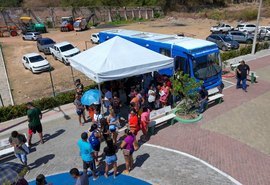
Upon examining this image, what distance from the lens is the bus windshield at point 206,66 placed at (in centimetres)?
1317

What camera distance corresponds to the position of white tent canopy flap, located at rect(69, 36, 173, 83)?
33.5ft

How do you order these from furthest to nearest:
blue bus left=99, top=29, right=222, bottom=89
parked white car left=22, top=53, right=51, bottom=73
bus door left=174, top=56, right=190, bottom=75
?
parked white car left=22, top=53, right=51, bottom=73 < bus door left=174, top=56, right=190, bottom=75 < blue bus left=99, top=29, right=222, bottom=89

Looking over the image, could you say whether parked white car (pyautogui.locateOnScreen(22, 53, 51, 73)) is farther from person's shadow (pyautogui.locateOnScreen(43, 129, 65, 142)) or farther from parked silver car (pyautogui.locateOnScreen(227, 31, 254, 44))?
parked silver car (pyautogui.locateOnScreen(227, 31, 254, 44))

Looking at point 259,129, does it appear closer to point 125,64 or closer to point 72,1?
point 125,64

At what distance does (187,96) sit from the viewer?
11672 mm

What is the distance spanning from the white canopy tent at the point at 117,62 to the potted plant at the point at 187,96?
0.92 metres

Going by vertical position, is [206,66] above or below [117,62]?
below

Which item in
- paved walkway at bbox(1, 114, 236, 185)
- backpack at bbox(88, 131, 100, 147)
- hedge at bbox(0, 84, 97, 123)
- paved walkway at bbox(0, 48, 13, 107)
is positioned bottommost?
paved walkway at bbox(0, 48, 13, 107)

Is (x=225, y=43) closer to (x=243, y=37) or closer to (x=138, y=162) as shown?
(x=243, y=37)

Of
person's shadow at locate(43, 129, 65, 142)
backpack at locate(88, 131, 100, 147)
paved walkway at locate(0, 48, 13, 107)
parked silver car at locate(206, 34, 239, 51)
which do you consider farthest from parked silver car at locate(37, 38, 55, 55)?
backpack at locate(88, 131, 100, 147)

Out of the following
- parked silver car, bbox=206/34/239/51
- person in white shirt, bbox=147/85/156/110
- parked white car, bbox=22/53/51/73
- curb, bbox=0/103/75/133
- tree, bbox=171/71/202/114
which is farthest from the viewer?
parked silver car, bbox=206/34/239/51

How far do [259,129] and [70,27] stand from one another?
45139 mm

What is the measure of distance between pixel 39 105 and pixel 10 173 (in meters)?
7.68

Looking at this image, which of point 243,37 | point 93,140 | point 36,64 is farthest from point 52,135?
point 243,37
